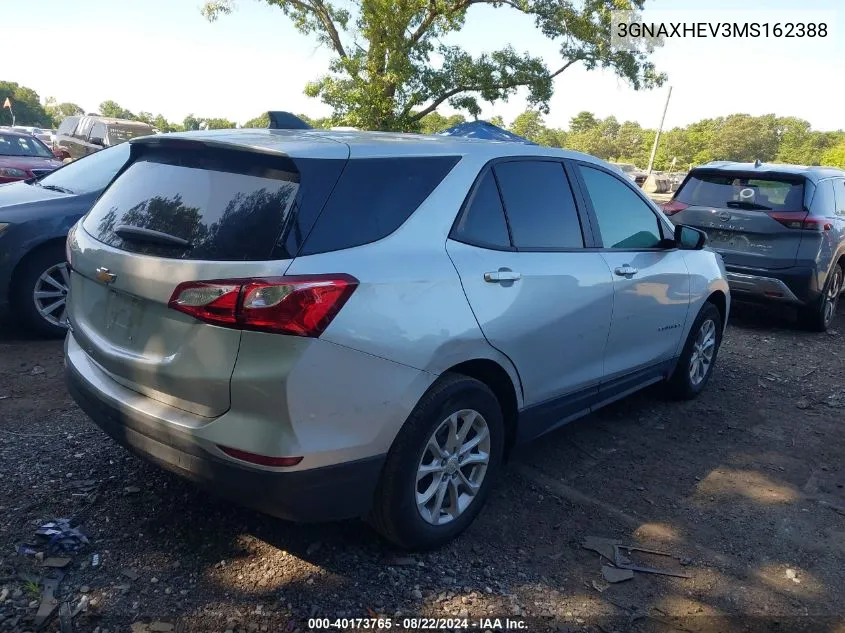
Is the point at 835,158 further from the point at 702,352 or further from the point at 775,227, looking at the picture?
the point at 702,352

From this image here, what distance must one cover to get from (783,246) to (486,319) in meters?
5.49

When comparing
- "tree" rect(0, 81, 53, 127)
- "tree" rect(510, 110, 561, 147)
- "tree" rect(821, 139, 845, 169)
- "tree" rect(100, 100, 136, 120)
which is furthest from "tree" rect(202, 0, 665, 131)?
"tree" rect(100, 100, 136, 120)

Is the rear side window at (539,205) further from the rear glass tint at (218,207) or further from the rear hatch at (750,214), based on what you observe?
the rear hatch at (750,214)

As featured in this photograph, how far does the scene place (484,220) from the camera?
321cm

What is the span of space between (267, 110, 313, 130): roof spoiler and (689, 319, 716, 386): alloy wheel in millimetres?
3211

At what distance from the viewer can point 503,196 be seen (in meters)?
3.37

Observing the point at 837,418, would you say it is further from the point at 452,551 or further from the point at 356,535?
the point at 356,535

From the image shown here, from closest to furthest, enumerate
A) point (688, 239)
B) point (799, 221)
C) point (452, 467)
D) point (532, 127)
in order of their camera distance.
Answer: point (452, 467) → point (688, 239) → point (799, 221) → point (532, 127)

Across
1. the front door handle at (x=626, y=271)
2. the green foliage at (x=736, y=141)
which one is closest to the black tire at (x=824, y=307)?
the front door handle at (x=626, y=271)

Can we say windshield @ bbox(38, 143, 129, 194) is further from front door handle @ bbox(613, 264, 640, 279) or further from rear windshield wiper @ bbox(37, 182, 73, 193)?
front door handle @ bbox(613, 264, 640, 279)

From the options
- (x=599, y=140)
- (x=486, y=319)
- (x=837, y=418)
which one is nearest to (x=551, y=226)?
(x=486, y=319)

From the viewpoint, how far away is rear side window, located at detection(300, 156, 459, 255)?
8.41ft

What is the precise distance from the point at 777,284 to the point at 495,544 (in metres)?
5.44

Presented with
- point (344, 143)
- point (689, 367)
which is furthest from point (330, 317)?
point (689, 367)
